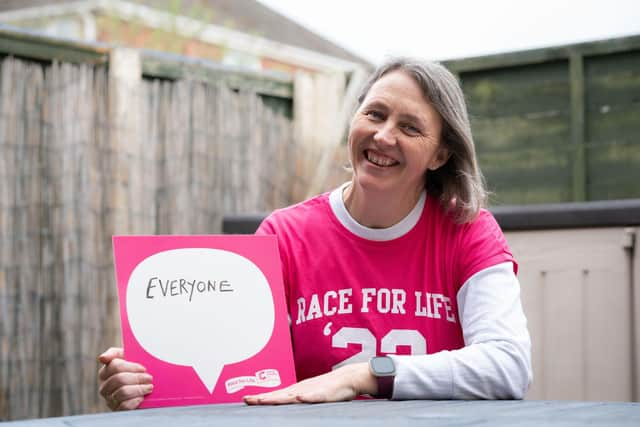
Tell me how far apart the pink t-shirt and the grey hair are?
48mm

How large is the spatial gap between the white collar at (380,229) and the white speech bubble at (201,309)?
0.31 meters

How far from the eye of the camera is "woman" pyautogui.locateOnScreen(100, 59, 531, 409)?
1699mm

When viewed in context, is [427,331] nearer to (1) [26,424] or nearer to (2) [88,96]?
(1) [26,424]

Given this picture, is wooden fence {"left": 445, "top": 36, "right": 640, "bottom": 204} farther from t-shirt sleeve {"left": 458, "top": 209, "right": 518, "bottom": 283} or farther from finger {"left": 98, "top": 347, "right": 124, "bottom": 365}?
finger {"left": 98, "top": 347, "right": 124, "bottom": 365}

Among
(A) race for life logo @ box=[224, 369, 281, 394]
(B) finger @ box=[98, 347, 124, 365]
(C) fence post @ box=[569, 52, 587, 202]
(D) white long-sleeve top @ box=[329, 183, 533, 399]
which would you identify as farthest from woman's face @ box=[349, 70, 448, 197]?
(C) fence post @ box=[569, 52, 587, 202]

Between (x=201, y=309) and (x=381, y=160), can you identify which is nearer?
(x=201, y=309)

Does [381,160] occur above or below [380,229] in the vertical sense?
above

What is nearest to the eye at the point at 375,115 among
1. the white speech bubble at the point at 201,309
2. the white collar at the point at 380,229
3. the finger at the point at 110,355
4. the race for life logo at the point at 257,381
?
the white collar at the point at 380,229

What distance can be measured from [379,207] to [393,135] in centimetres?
16

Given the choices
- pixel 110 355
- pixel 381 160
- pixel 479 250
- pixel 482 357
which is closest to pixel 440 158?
pixel 381 160

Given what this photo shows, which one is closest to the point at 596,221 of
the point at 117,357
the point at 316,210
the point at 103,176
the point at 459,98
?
the point at 459,98

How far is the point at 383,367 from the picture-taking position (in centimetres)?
140

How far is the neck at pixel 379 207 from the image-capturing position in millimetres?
1847

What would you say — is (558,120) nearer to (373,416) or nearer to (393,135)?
(393,135)
